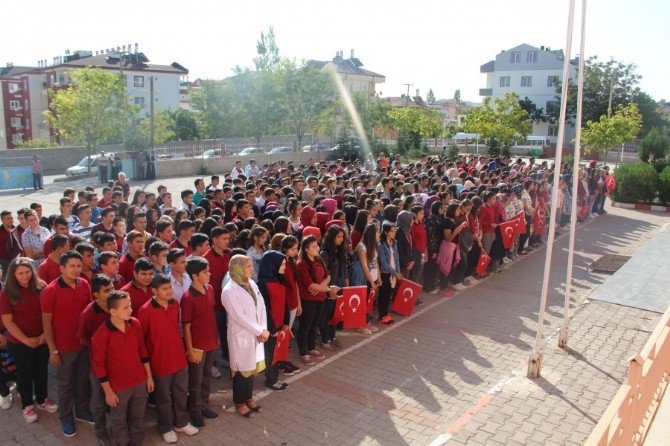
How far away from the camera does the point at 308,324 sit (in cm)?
704

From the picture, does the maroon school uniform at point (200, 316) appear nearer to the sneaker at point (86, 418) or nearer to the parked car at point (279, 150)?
the sneaker at point (86, 418)

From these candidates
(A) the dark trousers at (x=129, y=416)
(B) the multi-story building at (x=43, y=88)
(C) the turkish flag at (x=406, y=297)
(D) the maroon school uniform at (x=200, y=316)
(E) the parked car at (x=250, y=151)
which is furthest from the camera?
(B) the multi-story building at (x=43, y=88)

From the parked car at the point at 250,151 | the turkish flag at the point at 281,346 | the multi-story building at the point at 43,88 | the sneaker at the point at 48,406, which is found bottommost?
the sneaker at the point at 48,406

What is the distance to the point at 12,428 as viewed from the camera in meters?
5.46

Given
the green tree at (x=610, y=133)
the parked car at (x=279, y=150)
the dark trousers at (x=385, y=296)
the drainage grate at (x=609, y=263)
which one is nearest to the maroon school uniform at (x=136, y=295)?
the dark trousers at (x=385, y=296)

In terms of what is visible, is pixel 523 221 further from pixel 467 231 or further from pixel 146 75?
pixel 146 75

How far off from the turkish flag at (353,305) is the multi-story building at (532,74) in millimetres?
63329

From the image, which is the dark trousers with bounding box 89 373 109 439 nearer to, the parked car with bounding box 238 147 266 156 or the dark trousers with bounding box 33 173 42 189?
the dark trousers with bounding box 33 173 42 189

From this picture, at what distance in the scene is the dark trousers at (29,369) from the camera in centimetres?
547

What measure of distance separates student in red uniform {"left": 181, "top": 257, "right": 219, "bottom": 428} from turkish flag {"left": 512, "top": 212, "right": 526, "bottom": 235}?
8.10m

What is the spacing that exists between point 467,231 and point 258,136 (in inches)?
1311

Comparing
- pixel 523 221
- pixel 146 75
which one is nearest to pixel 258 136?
pixel 146 75

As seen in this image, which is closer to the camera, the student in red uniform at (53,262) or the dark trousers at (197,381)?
the dark trousers at (197,381)

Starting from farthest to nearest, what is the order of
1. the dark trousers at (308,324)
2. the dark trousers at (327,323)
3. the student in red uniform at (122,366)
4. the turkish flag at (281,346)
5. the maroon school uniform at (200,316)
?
the dark trousers at (327,323) → the dark trousers at (308,324) → the turkish flag at (281,346) → the maroon school uniform at (200,316) → the student in red uniform at (122,366)
